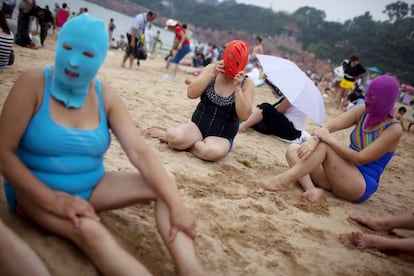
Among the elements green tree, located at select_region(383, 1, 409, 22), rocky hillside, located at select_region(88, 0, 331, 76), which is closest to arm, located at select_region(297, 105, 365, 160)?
rocky hillside, located at select_region(88, 0, 331, 76)

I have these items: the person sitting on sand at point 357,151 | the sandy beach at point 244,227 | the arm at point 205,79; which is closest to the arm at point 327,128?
the person sitting on sand at point 357,151

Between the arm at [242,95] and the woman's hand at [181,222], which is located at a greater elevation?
the arm at [242,95]

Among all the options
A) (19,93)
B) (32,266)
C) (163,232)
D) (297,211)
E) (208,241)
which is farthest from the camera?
(297,211)

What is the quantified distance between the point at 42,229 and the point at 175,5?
113m

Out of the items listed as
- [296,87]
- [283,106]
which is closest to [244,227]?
[296,87]

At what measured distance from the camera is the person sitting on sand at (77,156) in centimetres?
142

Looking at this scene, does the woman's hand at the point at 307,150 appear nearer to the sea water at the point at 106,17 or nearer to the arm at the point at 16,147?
the arm at the point at 16,147

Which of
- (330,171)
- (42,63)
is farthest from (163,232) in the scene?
(42,63)

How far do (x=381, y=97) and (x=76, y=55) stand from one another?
256cm

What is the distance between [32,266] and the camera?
1283 millimetres

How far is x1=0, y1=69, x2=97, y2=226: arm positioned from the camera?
1.40 m

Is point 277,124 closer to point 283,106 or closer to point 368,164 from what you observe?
point 283,106

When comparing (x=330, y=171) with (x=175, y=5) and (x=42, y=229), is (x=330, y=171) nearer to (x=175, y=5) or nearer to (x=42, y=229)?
(x=42, y=229)

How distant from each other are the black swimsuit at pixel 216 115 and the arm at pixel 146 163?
1860 millimetres
